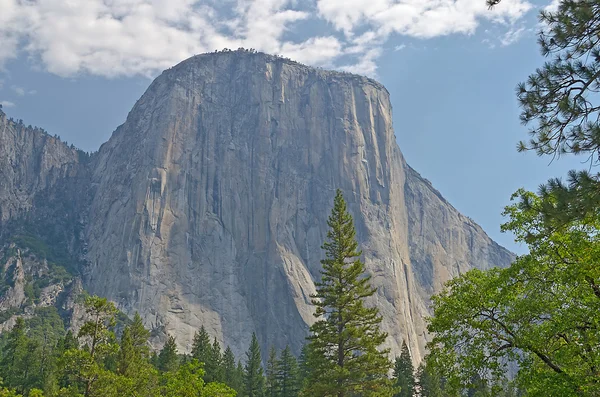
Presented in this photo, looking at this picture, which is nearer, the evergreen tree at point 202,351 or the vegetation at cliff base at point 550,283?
the vegetation at cliff base at point 550,283

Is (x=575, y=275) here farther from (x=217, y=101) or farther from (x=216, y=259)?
(x=217, y=101)

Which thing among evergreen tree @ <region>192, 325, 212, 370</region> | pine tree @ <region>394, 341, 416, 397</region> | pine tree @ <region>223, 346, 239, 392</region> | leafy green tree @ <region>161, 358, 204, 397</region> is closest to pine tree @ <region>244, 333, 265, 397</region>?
pine tree @ <region>223, 346, 239, 392</region>

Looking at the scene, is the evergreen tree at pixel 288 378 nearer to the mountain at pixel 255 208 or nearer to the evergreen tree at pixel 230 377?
the evergreen tree at pixel 230 377

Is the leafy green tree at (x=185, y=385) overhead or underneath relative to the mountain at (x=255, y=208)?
underneath

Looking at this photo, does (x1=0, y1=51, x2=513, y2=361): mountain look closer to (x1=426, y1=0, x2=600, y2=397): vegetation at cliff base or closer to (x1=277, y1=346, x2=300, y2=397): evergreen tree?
(x1=277, y1=346, x2=300, y2=397): evergreen tree

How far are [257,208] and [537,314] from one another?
157 metres

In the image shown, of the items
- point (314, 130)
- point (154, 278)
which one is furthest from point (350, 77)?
point (154, 278)

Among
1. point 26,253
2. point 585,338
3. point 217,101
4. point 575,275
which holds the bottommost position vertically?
point 585,338

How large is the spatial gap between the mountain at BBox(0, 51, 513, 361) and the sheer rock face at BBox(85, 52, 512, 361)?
1.39 feet

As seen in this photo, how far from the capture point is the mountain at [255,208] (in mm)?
151250

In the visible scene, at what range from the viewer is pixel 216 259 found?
6412 inches

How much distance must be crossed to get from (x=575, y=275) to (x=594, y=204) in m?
4.57

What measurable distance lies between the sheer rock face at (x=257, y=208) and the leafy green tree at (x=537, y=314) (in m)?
126

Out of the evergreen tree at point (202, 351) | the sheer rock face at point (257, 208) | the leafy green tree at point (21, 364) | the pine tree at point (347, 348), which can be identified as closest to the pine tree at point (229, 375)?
the evergreen tree at point (202, 351)
